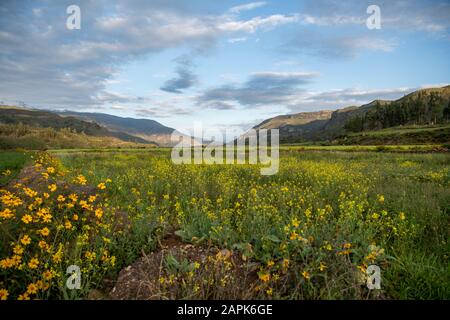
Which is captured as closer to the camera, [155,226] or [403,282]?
[403,282]

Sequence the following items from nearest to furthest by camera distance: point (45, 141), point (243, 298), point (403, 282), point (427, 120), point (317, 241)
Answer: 1. point (243, 298)
2. point (403, 282)
3. point (317, 241)
4. point (45, 141)
5. point (427, 120)

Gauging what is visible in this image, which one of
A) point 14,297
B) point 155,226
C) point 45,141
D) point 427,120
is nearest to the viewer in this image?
point 14,297

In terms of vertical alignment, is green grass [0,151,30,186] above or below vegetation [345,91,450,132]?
below

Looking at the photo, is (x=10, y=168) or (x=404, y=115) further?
(x=404, y=115)

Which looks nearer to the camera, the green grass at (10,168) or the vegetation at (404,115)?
the green grass at (10,168)

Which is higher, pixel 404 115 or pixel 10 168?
pixel 404 115

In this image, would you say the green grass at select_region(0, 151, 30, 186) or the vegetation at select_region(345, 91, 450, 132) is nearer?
the green grass at select_region(0, 151, 30, 186)

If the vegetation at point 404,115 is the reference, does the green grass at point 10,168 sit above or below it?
below
